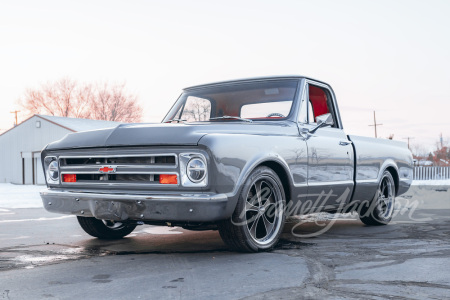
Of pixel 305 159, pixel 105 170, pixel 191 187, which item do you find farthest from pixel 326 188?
pixel 105 170

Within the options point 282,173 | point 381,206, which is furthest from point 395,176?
point 282,173

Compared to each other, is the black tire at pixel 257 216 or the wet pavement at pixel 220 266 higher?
the black tire at pixel 257 216

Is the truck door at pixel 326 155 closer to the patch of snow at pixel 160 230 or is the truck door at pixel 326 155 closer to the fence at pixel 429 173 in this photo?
the patch of snow at pixel 160 230

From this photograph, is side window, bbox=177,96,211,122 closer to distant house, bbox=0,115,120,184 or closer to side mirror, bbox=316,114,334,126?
side mirror, bbox=316,114,334,126

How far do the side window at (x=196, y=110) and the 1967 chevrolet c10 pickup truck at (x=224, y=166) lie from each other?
0.5 inches

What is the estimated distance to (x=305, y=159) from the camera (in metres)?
5.67

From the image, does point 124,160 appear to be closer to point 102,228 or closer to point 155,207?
point 155,207

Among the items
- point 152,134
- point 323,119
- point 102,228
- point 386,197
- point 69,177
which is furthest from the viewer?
point 386,197

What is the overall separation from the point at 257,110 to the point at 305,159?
2.75 feet

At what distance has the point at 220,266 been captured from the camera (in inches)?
173

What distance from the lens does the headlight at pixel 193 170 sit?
14.5ft

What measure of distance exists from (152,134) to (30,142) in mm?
31160

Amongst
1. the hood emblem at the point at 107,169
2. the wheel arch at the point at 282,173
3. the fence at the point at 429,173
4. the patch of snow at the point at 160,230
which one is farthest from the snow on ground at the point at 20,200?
the fence at the point at 429,173

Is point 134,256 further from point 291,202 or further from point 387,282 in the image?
point 387,282
